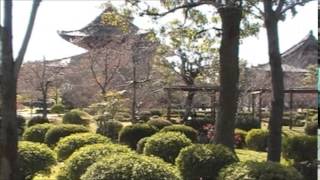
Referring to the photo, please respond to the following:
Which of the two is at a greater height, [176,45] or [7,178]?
[176,45]

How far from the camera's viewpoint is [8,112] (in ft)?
19.0

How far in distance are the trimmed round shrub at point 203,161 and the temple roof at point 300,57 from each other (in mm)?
34577

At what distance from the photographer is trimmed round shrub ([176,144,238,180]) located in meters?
8.72

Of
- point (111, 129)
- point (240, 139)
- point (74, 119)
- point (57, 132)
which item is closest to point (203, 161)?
point (57, 132)

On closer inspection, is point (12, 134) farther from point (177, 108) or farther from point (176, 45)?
A: point (177, 108)

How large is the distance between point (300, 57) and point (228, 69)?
3536 centimetres

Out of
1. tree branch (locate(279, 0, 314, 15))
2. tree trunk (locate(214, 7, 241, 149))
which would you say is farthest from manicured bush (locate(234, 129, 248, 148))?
tree branch (locate(279, 0, 314, 15))

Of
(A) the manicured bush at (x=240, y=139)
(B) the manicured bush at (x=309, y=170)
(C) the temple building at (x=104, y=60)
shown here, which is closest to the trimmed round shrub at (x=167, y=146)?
(B) the manicured bush at (x=309, y=170)

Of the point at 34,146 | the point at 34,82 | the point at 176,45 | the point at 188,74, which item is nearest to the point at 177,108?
the point at 188,74

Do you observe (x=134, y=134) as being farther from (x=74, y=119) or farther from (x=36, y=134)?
(x=74, y=119)

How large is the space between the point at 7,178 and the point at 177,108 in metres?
36.5

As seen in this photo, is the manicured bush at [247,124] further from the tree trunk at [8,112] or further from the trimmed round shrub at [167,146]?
the tree trunk at [8,112]

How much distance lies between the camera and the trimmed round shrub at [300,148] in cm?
1508

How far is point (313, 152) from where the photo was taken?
15.1 metres
